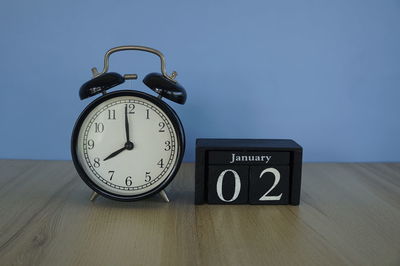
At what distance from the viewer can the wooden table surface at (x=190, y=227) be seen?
879 mm

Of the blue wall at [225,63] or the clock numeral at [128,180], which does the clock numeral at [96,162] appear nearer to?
the clock numeral at [128,180]

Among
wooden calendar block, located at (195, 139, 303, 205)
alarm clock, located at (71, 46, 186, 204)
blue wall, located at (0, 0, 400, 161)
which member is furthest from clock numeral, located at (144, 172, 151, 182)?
blue wall, located at (0, 0, 400, 161)

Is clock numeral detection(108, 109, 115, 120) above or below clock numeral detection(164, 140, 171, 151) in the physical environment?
above

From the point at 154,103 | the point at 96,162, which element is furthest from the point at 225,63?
the point at 96,162

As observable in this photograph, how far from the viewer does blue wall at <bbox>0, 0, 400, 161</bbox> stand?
4.99 feet

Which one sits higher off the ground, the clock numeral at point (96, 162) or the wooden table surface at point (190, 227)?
the clock numeral at point (96, 162)

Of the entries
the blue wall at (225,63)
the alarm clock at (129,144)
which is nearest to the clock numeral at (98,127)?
the alarm clock at (129,144)

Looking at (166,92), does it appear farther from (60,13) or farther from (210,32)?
(60,13)

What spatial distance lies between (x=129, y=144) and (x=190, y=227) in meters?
0.25

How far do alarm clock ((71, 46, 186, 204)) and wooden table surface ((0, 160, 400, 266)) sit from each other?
5cm

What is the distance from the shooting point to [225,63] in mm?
1543

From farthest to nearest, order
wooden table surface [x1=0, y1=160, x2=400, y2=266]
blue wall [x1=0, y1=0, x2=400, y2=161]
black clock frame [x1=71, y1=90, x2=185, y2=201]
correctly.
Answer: blue wall [x1=0, y1=0, x2=400, y2=161]
black clock frame [x1=71, y1=90, x2=185, y2=201]
wooden table surface [x1=0, y1=160, x2=400, y2=266]

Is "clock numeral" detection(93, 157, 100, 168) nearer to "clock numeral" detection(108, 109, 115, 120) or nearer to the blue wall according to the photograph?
"clock numeral" detection(108, 109, 115, 120)

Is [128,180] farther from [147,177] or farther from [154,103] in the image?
[154,103]
